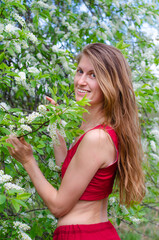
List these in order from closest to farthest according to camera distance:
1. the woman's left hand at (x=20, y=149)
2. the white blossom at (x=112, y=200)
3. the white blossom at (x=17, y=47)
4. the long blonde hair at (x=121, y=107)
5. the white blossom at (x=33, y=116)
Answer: the white blossom at (x=33, y=116), the woman's left hand at (x=20, y=149), the long blonde hair at (x=121, y=107), the white blossom at (x=17, y=47), the white blossom at (x=112, y=200)

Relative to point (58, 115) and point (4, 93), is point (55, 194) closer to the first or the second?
point (58, 115)

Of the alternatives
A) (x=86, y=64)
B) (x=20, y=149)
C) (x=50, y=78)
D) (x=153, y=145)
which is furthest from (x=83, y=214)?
(x=153, y=145)

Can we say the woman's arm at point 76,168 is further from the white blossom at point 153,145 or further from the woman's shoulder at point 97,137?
the white blossom at point 153,145

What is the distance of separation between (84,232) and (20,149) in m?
0.54

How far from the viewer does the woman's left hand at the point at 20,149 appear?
1.69 metres

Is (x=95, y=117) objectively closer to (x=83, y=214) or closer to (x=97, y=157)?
(x=97, y=157)

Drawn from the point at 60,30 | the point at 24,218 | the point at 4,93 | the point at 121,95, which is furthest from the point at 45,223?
the point at 60,30

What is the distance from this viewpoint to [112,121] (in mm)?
1883

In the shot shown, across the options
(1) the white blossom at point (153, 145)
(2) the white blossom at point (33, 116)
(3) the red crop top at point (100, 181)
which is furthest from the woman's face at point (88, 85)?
(1) the white blossom at point (153, 145)

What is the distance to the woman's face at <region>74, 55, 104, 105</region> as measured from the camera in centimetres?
185

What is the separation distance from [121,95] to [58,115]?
53 centimetres

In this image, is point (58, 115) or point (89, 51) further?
point (89, 51)

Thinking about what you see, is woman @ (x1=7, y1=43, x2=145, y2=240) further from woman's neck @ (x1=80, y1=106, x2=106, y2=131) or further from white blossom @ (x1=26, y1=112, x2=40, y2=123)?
white blossom @ (x1=26, y1=112, x2=40, y2=123)

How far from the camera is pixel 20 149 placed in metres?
1.70
